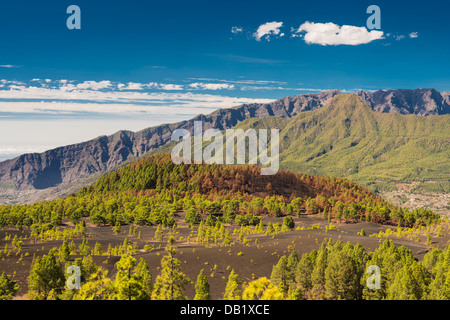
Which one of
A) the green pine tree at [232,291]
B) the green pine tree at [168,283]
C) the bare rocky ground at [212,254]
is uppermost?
the green pine tree at [168,283]

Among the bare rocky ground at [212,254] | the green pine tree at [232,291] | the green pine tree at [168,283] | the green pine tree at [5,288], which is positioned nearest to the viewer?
the green pine tree at [168,283]

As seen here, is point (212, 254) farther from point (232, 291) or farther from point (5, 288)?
point (5, 288)

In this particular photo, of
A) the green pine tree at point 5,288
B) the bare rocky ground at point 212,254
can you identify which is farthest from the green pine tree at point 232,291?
the green pine tree at point 5,288

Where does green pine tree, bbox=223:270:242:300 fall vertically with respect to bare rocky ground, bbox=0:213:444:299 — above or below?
above

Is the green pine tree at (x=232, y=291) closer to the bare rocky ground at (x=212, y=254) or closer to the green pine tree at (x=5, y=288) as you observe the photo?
the bare rocky ground at (x=212, y=254)

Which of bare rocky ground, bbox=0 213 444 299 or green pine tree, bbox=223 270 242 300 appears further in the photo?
bare rocky ground, bbox=0 213 444 299

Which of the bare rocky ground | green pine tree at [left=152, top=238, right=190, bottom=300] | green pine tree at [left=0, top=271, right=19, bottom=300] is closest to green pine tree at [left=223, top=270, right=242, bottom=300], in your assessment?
green pine tree at [left=152, top=238, right=190, bottom=300]

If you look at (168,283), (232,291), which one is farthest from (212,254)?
(168,283)

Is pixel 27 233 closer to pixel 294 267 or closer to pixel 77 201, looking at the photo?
pixel 77 201

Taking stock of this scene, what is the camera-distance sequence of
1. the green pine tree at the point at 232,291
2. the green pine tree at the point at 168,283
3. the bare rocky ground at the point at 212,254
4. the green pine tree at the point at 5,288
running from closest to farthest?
the green pine tree at the point at 168,283 → the green pine tree at the point at 232,291 → the green pine tree at the point at 5,288 → the bare rocky ground at the point at 212,254

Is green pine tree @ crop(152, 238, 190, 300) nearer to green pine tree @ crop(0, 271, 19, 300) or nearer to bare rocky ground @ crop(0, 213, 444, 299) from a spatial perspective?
bare rocky ground @ crop(0, 213, 444, 299)

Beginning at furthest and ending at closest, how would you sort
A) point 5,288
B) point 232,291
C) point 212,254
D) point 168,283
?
point 212,254 → point 5,288 → point 232,291 → point 168,283

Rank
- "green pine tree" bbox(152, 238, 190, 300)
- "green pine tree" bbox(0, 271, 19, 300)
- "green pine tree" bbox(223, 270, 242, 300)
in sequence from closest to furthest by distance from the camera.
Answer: "green pine tree" bbox(152, 238, 190, 300), "green pine tree" bbox(223, 270, 242, 300), "green pine tree" bbox(0, 271, 19, 300)
